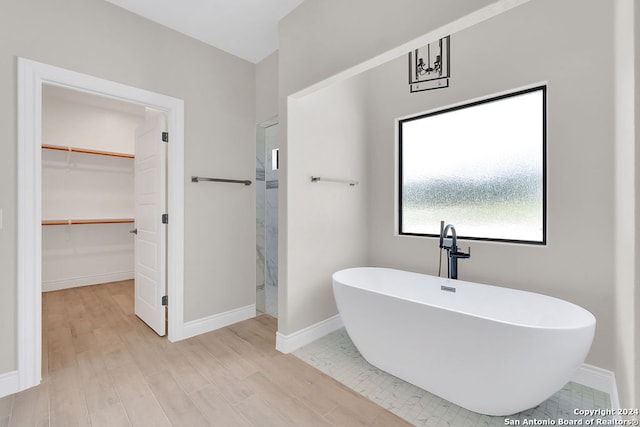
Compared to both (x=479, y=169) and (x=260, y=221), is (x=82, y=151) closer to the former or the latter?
(x=260, y=221)

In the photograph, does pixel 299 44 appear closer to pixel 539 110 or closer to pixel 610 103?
pixel 539 110

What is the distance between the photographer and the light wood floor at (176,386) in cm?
154

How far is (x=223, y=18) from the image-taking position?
7.57 ft

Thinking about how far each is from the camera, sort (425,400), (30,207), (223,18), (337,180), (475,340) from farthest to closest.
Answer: (337,180)
(223,18)
(30,207)
(425,400)
(475,340)

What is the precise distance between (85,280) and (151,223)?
2497 mm

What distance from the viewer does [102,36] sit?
2.07 metres

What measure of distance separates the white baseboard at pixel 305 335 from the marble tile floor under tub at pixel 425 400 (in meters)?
0.23

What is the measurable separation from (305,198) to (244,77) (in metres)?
1.51

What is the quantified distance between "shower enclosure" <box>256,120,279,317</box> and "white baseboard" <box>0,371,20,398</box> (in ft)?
5.87

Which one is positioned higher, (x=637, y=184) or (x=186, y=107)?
(x=186, y=107)

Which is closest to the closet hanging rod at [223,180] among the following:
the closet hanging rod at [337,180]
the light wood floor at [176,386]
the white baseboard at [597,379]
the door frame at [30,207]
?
the closet hanging rod at [337,180]

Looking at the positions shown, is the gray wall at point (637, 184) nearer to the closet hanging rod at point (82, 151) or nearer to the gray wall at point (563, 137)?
the gray wall at point (563, 137)

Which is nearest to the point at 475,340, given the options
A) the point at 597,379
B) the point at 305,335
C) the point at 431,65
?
the point at 597,379

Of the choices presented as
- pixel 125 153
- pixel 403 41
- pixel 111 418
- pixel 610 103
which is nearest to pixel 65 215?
pixel 125 153
